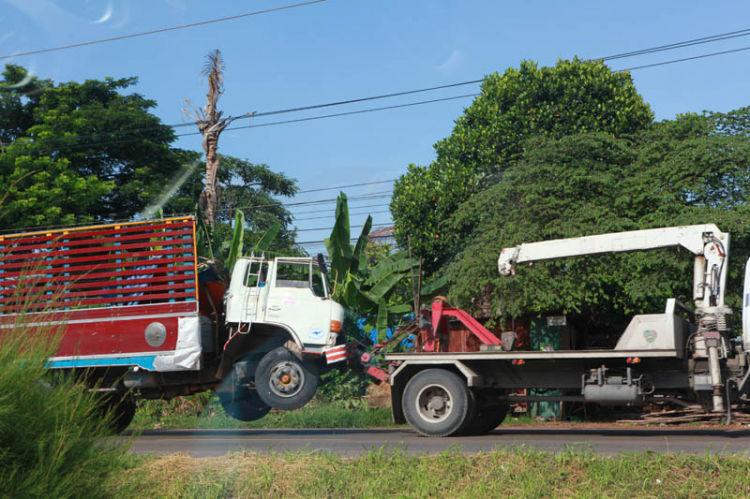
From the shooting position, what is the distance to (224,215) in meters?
37.5

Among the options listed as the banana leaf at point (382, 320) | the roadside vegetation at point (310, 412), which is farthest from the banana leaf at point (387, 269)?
the roadside vegetation at point (310, 412)

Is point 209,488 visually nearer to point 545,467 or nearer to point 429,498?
point 429,498

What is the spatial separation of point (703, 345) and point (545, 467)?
4.69 metres

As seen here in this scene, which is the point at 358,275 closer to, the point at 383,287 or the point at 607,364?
the point at 383,287

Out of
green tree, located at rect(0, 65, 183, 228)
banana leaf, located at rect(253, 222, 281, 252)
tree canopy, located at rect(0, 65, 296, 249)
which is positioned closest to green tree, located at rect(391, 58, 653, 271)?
banana leaf, located at rect(253, 222, 281, 252)

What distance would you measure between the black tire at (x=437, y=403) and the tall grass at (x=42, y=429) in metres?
7.02

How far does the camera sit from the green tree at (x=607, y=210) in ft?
51.6

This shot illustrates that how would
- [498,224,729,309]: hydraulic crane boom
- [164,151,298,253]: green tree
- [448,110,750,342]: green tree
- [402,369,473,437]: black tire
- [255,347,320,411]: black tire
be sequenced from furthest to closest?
[164,151,298,253]: green tree < [448,110,750,342]: green tree < [255,347,320,411]: black tire < [402,369,473,437]: black tire < [498,224,729,309]: hydraulic crane boom

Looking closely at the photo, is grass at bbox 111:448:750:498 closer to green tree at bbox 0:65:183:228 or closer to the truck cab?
the truck cab

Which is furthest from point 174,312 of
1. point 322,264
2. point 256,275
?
point 322,264

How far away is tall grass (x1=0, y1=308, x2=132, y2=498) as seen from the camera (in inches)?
171

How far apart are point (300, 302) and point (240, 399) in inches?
87.6

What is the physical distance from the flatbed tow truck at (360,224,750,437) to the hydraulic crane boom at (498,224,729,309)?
15 mm

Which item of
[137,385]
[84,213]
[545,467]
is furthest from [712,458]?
[84,213]
